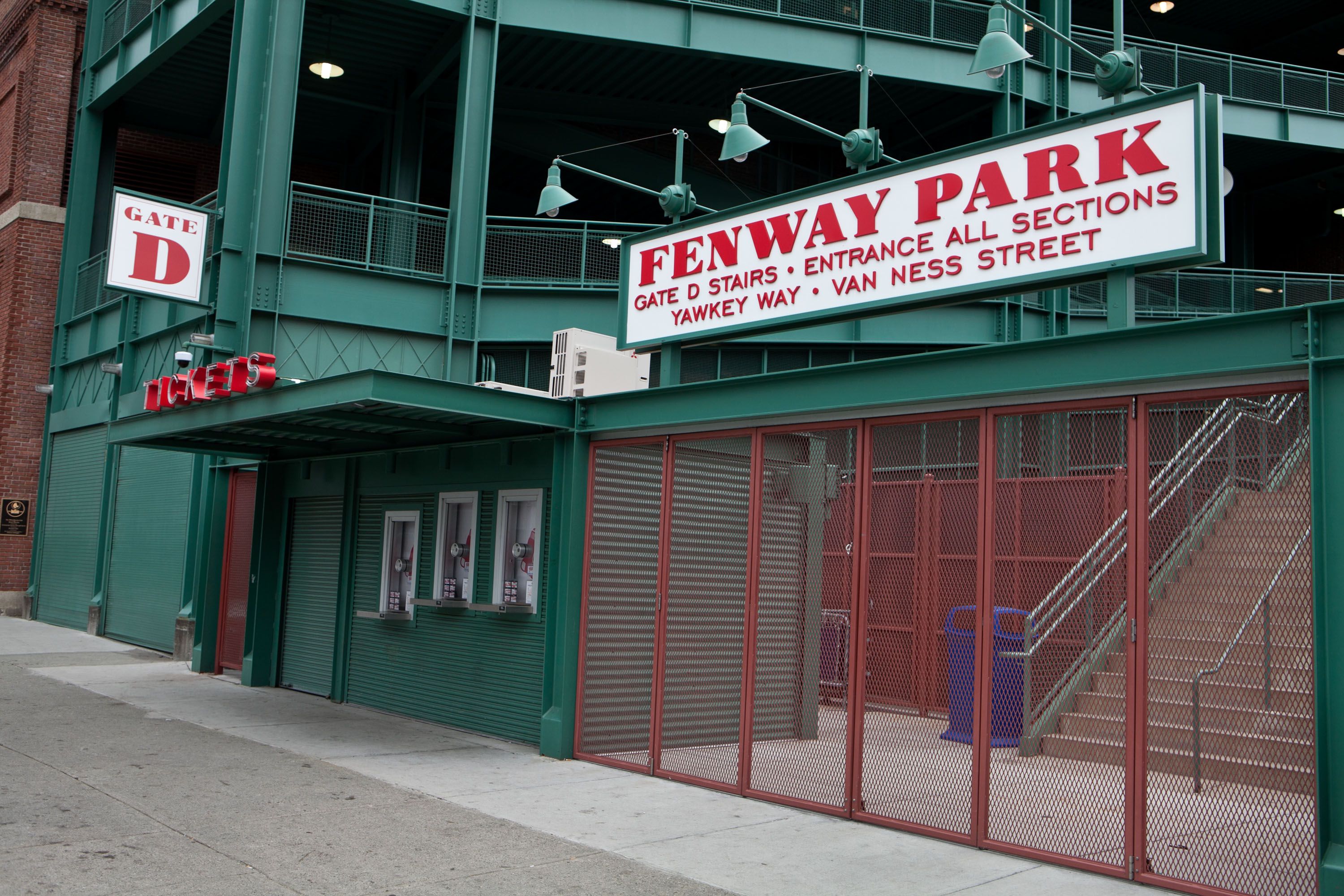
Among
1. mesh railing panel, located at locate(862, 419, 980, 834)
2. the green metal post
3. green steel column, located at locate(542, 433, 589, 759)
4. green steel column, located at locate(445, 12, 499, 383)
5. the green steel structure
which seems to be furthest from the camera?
green steel column, located at locate(445, 12, 499, 383)

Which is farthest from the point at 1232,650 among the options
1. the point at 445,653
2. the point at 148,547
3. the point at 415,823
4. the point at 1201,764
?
the point at 148,547

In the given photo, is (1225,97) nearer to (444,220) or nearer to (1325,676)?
(444,220)

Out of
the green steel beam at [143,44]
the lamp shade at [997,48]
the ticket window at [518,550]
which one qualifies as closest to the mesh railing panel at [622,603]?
the ticket window at [518,550]

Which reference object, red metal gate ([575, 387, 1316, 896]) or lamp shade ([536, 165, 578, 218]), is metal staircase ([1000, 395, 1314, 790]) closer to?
red metal gate ([575, 387, 1316, 896])

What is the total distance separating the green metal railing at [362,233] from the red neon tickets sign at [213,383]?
643cm

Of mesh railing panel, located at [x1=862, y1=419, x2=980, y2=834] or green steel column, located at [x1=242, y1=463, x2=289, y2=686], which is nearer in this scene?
mesh railing panel, located at [x1=862, y1=419, x2=980, y2=834]

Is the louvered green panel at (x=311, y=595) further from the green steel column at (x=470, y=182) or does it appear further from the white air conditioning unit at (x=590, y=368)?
the green steel column at (x=470, y=182)

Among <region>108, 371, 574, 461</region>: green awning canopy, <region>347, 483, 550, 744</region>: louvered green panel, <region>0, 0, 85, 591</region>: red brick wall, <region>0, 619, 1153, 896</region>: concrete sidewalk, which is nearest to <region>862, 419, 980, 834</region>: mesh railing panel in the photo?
<region>0, 619, 1153, 896</region>: concrete sidewalk

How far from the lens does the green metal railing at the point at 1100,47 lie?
21703 mm

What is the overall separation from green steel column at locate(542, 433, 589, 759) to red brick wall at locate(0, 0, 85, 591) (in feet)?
62.2

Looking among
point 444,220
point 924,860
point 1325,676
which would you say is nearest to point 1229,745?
point 1325,676

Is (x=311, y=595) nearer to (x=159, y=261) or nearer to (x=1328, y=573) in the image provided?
(x=159, y=261)

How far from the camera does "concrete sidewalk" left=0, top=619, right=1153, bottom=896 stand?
6.64 m

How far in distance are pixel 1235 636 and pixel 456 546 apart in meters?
7.64
